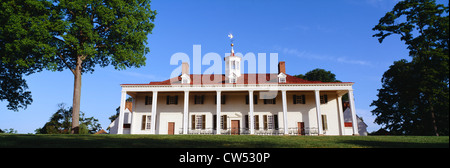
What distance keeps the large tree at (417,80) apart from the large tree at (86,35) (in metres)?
20.3

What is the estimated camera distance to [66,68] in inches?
885

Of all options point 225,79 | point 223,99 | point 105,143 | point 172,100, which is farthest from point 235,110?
point 105,143

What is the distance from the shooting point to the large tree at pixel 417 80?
57.8 ft

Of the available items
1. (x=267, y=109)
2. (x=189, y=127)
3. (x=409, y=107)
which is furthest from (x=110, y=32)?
(x=409, y=107)

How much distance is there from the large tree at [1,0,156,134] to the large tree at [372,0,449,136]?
2029cm

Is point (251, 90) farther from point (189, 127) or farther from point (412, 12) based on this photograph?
point (412, 12)

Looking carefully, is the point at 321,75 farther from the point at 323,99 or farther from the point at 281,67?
the point at 323,99

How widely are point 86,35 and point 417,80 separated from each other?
30.5 metres

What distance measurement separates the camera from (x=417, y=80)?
25.2 meters

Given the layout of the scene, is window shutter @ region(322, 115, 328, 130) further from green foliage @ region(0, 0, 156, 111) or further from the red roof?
green foliage @ region(0, 0, 156, 111)

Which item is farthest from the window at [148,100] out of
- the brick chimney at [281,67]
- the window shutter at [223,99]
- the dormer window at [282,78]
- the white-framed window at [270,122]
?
the brick chimney at [281,67]

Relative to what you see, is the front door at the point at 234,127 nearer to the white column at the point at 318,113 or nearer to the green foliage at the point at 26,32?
the white column at the point at 318,113

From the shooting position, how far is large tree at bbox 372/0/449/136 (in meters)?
17.6
